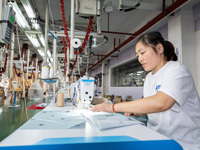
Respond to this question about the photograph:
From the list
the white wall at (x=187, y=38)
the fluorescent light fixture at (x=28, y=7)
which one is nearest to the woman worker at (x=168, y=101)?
the fluorescent light fixture at (x=28, y=7)

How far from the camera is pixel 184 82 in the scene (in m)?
1.02

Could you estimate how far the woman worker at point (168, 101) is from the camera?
38.0 inches

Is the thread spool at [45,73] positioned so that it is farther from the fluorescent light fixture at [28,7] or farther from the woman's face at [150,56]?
the woman's face at [150,56]

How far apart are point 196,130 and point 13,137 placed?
1170 millimetres

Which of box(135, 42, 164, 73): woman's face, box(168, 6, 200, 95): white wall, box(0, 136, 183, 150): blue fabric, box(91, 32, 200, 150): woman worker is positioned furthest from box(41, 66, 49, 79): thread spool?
box(168, 6, 200, 95): white wall

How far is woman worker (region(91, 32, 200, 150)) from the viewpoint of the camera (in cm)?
97

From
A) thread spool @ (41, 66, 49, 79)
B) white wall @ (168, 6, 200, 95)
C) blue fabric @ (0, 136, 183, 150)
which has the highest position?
white wall @ (168, 6, 200, 95)

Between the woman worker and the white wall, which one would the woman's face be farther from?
the white wall

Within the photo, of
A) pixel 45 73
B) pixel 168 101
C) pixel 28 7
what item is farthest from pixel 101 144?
pixel 28 7

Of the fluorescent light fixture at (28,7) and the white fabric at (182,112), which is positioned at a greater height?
the fluorescent light fixture at (28,7)

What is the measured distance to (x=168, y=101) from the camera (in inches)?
37.5

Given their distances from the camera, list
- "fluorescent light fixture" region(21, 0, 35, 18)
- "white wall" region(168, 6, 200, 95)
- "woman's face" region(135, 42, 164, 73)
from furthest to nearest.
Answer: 1. "white wall" region(168, 6, 200, 95)
2. "fluorescent light fixture" region(21, 0, 35, 18)
3. "woman's face" region(135, 42, 164, 73)

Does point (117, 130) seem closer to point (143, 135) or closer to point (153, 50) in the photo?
point (143, 135)

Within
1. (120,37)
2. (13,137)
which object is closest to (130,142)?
(13,137)
